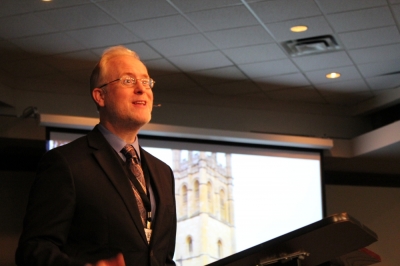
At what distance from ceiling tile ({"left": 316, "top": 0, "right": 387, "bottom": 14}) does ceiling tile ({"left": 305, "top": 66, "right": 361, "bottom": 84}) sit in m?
1.54

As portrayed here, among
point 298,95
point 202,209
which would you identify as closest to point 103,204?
point 202,209

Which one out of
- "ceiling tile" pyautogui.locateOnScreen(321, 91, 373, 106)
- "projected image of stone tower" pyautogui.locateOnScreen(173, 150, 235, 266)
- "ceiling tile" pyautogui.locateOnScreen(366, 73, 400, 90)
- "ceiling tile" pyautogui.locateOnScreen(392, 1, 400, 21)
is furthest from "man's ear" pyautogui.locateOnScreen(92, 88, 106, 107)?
"ceiling tile" pyautogui.locateOnScreen(321, 91, 373, 106)

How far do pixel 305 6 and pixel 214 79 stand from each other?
84.0 inches

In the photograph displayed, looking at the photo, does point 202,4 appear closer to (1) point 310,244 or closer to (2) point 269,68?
(2) point 269,68

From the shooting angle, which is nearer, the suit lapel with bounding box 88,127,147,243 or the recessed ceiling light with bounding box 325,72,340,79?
the suit lapel with bounding box 88,127,147,243

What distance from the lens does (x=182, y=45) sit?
6246mm

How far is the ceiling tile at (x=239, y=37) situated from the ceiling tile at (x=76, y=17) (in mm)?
987

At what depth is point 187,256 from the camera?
6949mm

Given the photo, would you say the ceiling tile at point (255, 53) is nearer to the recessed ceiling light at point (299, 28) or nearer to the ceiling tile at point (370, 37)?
the recessed ceiling light at point (299, 28)

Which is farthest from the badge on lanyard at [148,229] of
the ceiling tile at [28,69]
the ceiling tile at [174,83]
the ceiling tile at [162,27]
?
the ceiling tile at [174,83]

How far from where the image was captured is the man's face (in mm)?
1969

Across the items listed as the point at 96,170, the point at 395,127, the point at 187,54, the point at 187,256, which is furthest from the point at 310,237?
the point at 395,127

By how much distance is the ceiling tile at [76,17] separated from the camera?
539 cm

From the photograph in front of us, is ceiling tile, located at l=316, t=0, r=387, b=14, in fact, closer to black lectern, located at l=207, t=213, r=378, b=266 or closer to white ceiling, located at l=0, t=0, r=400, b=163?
white ceiling, located at l=0, t=0, r=400, b=163
